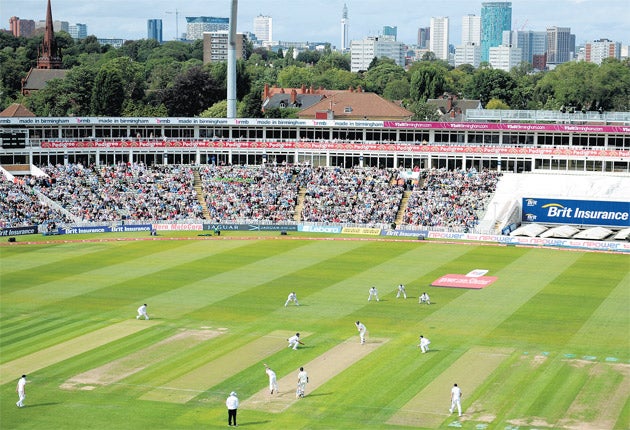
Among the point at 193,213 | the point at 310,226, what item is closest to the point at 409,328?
the point at 310,226

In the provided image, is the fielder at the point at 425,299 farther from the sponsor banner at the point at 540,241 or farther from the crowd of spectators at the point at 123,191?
the crowd of spectators at the point at 123,191

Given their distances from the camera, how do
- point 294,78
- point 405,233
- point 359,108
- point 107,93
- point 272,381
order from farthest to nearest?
point 294,78 < point 359,108 < point 107,93 < point 405,233 < point 272,381

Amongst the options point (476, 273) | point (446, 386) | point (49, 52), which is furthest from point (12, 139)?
point (49, 52)

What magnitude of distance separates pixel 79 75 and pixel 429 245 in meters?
76.3

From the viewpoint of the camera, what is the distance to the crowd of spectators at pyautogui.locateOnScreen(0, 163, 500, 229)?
73.9 meters

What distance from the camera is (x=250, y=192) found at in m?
80.0

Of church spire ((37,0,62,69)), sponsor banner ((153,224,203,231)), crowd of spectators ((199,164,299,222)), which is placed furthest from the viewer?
church spire ((37,0,62,69))

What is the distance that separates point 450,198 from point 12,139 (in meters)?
37.3

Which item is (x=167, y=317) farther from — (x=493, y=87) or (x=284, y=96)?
(x=493, y=87)

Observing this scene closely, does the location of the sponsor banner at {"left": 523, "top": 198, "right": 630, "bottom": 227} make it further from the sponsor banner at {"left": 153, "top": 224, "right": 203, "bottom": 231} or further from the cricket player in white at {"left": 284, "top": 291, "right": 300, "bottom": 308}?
the cricket player in white at {"left": 284, "top": 291, "right": 300, "bottom": 308}

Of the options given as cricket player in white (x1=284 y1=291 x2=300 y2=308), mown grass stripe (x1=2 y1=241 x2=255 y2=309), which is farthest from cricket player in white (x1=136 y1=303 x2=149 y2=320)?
cricket player in white (x1=284 y1=291 x2=300 y2=308)

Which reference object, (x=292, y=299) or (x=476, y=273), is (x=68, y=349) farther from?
(x=476, y=273)

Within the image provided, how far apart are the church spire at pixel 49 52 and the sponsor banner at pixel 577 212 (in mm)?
125133

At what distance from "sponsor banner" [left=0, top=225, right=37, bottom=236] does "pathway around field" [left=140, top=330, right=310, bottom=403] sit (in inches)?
1317
